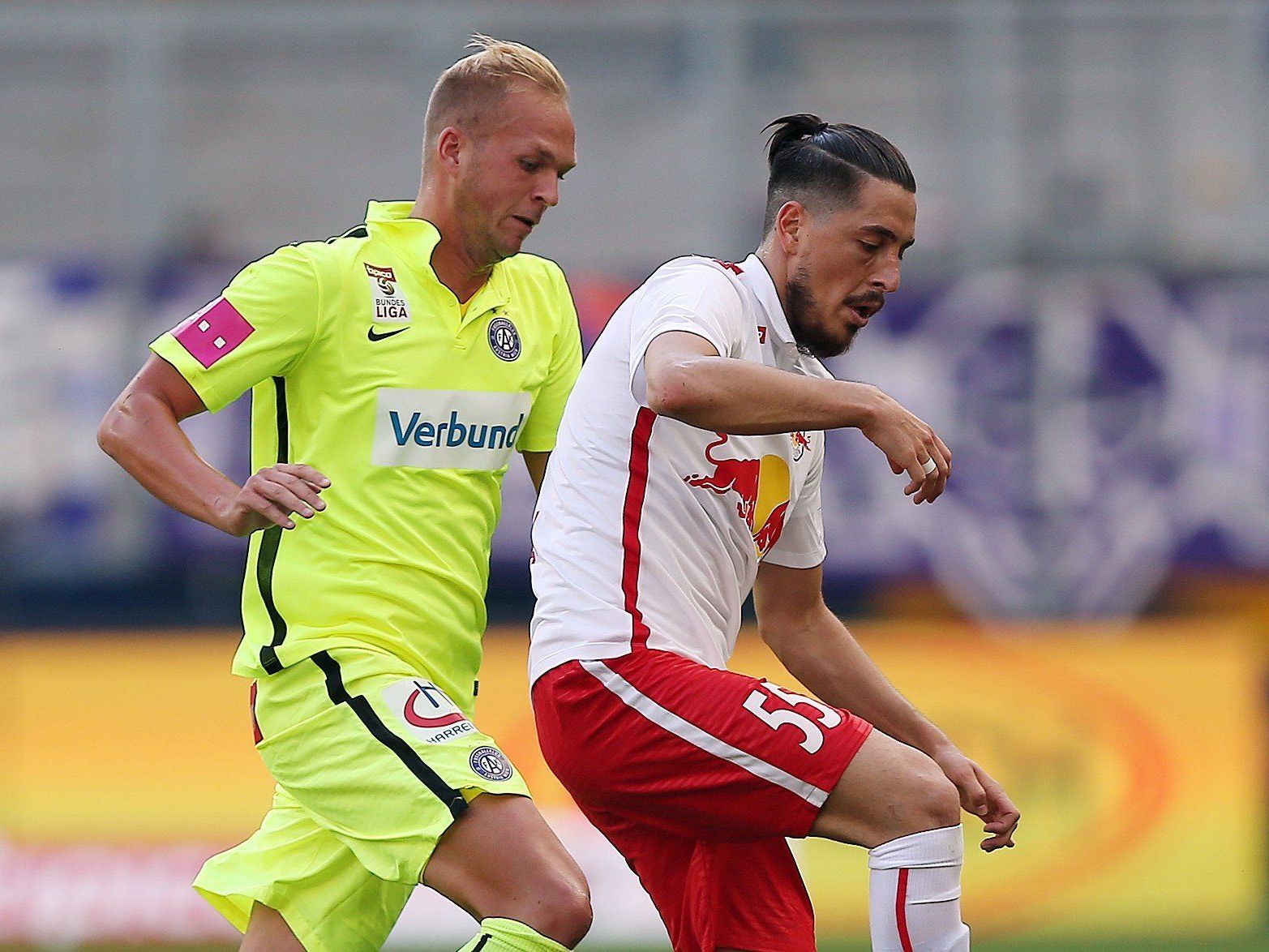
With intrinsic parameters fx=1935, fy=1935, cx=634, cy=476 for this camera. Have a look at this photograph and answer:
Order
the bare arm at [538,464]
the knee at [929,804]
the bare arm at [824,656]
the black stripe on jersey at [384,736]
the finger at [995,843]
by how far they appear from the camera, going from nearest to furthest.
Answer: the knee at [929,804] < the black stripe on jersey at [384,736] < the finger at [995,843] < the bare arm at [824,656] < the bare arm at [538,464]

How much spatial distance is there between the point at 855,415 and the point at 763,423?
167mm

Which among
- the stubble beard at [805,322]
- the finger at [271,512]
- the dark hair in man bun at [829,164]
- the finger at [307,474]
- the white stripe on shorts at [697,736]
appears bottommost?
the white stripe on shorts at [697,736]

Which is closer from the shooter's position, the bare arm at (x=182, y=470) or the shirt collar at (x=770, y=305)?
the bare arm at (x=182, y=470)

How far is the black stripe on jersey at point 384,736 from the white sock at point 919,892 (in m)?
0.84

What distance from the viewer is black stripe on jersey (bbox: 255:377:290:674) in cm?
419

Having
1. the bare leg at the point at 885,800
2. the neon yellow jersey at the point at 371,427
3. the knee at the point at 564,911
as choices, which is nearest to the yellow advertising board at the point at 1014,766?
the neon yellow jersey at the point at 371,427

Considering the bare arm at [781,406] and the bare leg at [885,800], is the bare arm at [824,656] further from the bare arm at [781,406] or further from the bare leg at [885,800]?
the bare arm at [781,406]

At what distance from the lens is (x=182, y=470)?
3.95m

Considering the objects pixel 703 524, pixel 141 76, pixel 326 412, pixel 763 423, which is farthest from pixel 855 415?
pixel 141 76

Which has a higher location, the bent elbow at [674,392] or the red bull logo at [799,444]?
the bent elbow at [674,392]

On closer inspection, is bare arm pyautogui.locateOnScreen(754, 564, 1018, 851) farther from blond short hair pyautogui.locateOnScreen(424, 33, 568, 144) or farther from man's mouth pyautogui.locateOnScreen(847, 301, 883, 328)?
blond short hair pyautogui.locateOnScreen(424, 33, 568, 144)

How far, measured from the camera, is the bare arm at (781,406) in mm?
3406

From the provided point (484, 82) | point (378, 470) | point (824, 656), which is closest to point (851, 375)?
point (824, 656)

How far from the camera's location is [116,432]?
4027mm
